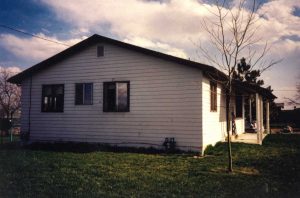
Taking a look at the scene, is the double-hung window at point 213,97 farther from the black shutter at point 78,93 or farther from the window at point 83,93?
the black shutter at point 78,93

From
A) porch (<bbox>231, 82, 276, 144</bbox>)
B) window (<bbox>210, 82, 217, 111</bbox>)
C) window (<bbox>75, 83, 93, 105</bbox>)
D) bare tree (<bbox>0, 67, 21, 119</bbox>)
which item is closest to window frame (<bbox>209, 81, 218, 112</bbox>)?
window (<bbox>210, 82, 217, 111</bbox>)

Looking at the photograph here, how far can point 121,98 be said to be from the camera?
14.0m

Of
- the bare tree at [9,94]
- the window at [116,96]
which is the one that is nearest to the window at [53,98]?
the window at [116,96]

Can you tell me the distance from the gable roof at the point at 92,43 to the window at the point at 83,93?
1.86m

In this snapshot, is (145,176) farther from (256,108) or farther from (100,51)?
(256,108)

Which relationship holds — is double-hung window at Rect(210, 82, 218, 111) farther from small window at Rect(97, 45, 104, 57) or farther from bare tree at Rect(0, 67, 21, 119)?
bare tree at Rect(0, 67, 21, 119)

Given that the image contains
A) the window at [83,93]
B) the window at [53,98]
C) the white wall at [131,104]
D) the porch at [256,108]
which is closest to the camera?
Answer: the white wall at [131,104]

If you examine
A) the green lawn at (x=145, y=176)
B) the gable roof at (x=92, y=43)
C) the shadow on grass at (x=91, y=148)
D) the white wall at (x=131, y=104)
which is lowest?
the green lawn at (x=145, y=176)

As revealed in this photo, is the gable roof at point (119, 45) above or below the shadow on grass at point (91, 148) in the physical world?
above

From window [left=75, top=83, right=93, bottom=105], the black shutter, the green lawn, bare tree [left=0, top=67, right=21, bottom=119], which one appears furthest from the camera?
bare tree [left=0, top=67, right=21, bottom=119]

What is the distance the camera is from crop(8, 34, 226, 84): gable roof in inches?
472

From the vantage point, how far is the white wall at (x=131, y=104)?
1245 centimetres

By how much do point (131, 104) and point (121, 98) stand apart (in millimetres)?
678

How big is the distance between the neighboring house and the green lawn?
2.14m
